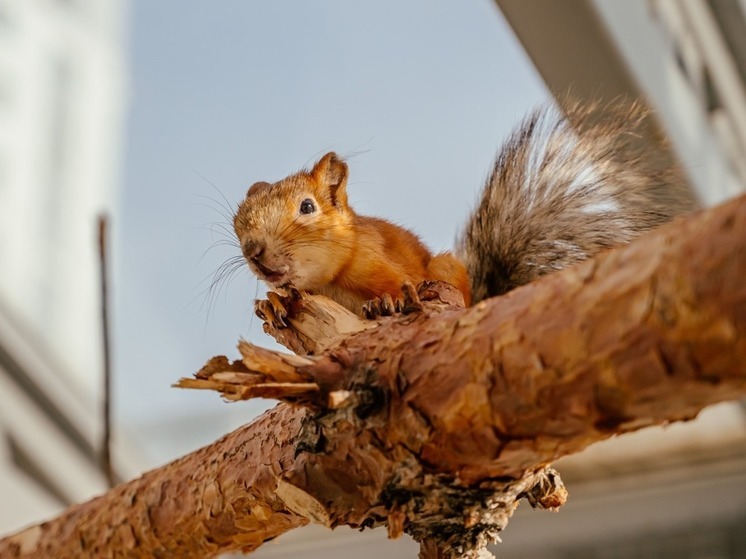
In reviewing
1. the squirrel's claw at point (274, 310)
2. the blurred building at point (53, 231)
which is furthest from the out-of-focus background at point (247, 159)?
the squirrel's claw at point (274, 310)

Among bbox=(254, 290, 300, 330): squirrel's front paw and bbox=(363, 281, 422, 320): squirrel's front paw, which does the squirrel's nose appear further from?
bbox=(363, 281, 422, 320): squirrel's front paw

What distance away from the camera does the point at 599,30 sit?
1.78m

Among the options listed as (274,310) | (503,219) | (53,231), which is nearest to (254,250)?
(274,310)

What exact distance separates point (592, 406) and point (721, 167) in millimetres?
1748

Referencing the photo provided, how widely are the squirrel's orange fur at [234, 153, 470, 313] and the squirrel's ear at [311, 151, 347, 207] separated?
0.04 metres

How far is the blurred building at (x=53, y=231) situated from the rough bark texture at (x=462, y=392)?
6.11 ft

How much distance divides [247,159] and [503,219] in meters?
1.55

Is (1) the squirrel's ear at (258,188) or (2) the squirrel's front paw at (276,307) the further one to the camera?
(1) the squirrel's ear at (258,188)

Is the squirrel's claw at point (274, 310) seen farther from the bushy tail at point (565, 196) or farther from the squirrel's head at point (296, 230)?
the bushy tail at point (565, 196)

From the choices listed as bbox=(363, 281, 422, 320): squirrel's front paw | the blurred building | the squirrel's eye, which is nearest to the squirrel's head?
the squirrel's eye

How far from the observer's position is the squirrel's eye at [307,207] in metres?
1.67

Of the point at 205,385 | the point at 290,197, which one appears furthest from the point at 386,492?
the point at 290,197

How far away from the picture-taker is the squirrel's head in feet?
5.08

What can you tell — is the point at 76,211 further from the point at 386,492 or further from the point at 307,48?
the point at 386,492
